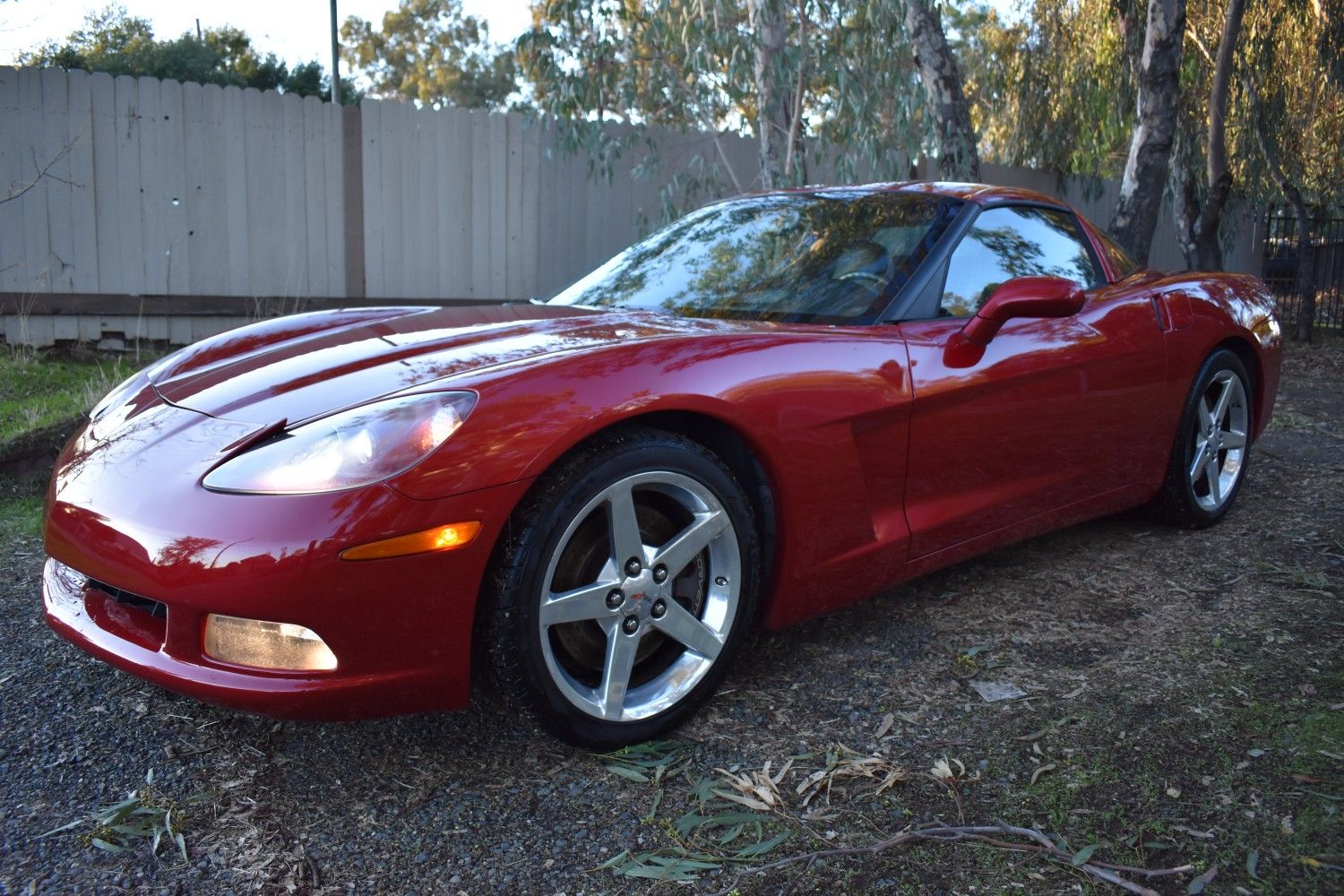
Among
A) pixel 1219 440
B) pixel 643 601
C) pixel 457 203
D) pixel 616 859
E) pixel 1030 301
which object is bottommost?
pixel 616 859

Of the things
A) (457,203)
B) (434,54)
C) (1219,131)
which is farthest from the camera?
(434,54)

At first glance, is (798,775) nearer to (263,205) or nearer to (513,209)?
(263,205)

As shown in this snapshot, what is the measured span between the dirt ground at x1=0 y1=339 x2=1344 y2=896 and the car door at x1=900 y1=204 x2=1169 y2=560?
0.40 meters

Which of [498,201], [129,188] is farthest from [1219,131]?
[129,188]

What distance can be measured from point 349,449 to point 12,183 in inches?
246

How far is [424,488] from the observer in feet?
6.61

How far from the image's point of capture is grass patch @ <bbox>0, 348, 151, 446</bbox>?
4.86 m

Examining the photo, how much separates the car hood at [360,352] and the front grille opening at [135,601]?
1.34ft

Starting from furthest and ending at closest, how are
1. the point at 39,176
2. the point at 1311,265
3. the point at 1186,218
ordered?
the point at 1311,265
the point at 1186,218
the point at 39,176

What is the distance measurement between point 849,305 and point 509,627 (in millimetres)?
1383

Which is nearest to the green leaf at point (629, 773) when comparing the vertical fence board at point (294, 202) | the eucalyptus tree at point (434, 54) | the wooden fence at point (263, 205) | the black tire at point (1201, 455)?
the black tire at point (1201, 455)

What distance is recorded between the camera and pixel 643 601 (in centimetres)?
237

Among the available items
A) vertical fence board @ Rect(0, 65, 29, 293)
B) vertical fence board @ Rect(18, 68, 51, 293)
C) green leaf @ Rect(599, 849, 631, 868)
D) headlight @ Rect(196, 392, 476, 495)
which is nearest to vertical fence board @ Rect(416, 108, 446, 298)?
vertical fence board @ Rect(18, 68, 51, 293)

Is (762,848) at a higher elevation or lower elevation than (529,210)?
lower
